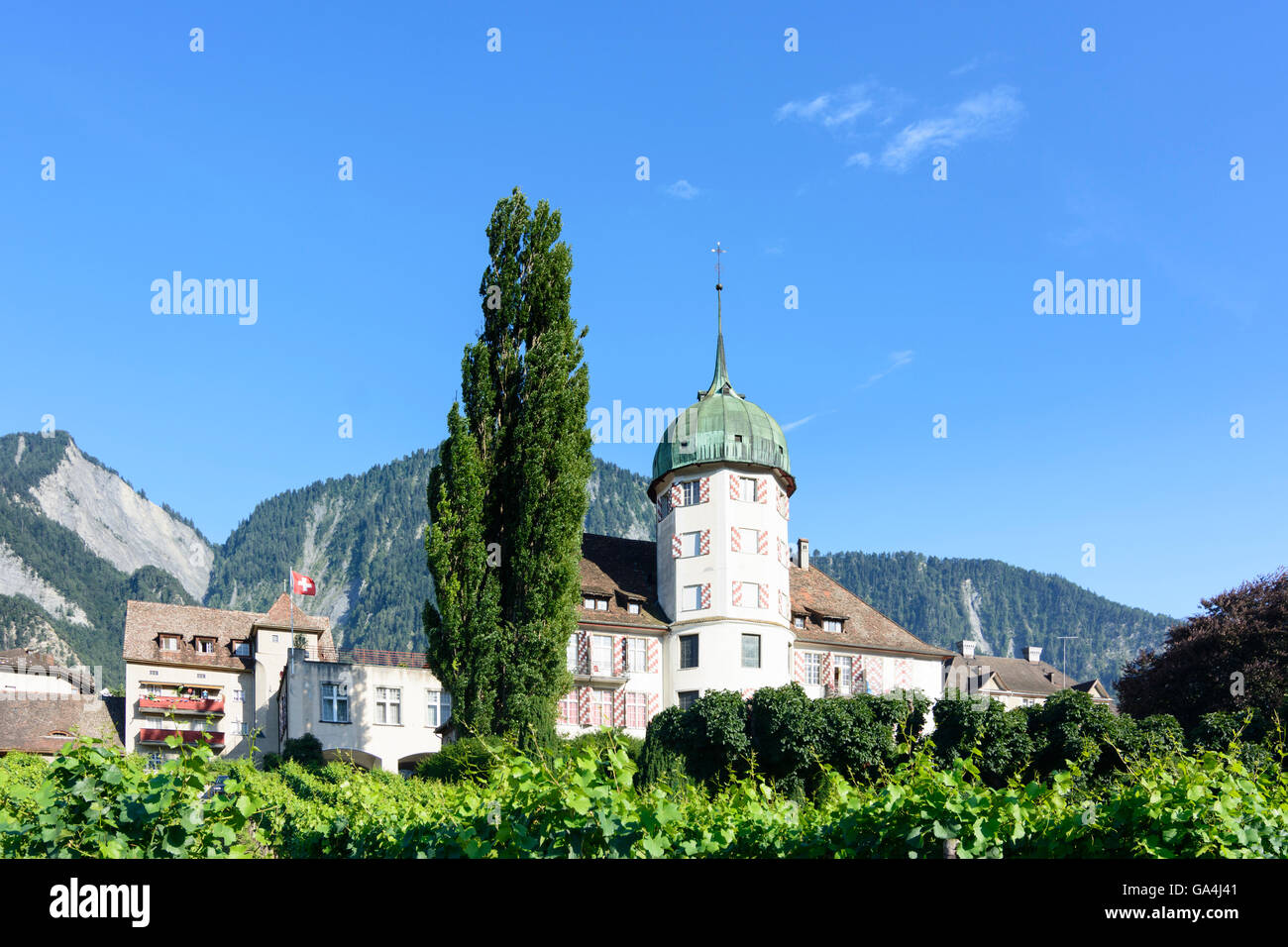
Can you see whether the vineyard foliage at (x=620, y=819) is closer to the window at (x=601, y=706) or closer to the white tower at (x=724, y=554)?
the white tower at (x=724, y=554)

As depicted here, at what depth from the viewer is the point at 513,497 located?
1754 inches

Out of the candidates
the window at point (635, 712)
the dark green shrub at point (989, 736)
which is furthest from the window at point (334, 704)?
the dark green shrub at point (989, 736)

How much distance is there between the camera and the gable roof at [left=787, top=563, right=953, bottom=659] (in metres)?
59.4

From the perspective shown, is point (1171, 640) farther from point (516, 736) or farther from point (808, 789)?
point (516, 736)

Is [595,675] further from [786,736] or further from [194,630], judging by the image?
[194,630]

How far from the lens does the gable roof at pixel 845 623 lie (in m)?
59.4

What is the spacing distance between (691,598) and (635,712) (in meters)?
5.61

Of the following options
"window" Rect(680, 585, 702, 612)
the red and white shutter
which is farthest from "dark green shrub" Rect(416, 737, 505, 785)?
the red and white shutter

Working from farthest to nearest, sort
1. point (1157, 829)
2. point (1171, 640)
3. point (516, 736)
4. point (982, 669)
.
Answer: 1. point (982, 669)
2. point (1171, 640)
3. point (516, 736)
4. point (1157, 829)

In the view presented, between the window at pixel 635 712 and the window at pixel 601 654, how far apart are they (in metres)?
1.58

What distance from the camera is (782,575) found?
56.8 meters

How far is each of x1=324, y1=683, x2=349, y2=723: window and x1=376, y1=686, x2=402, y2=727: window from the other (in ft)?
4.81
